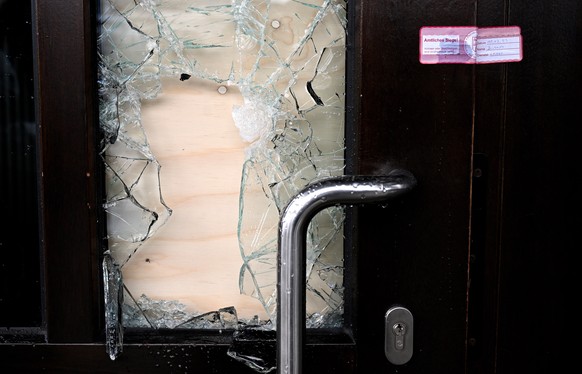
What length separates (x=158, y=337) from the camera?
32.4 inches

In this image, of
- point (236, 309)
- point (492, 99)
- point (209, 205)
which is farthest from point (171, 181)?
point (492, 99)

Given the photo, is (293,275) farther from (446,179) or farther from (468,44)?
(468,44)

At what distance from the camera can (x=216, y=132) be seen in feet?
2.72

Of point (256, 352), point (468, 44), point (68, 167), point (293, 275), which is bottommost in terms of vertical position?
point (256, 352)

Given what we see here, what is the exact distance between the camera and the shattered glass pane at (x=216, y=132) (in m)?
0.83

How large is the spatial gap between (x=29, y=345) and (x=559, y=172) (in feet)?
2.43

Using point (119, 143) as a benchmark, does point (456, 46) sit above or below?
above

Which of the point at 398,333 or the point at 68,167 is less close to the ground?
the point at 68,167

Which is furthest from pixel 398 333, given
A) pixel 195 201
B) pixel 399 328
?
pixel 195 201

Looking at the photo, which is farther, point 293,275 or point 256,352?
point 256,352

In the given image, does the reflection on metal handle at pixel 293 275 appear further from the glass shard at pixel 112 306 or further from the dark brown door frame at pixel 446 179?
the glass shard at pixel 112 306

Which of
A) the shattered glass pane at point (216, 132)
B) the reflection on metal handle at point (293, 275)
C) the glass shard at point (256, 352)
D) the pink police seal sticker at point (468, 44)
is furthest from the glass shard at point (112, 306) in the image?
the pink police seal sticker at point (468, 44)

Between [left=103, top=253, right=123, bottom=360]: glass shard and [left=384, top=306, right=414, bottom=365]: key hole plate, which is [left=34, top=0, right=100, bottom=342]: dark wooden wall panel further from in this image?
[left=384, top=306, right=414, bottom=365]: key hole plate

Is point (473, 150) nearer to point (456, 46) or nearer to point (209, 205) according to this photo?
point (456, 46)
